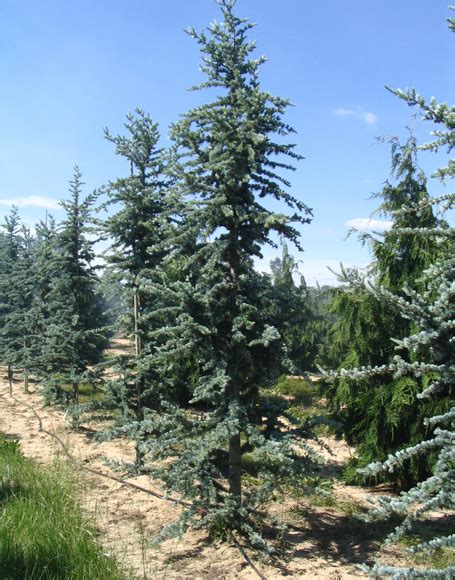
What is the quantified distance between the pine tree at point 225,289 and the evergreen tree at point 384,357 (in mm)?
2530

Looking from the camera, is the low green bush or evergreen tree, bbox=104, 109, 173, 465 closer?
evergreen tree, bbox=104, 109, 173, 465

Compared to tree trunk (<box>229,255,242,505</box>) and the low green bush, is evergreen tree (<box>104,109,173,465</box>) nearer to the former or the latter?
tree trunk (<box>229,255,242,505</box>)

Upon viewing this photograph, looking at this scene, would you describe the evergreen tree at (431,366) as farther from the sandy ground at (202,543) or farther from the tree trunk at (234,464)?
the tree trunk at (234,464)

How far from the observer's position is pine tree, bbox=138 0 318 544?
616 cm

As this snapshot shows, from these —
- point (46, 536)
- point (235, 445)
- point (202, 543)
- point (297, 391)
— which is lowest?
point (202, 543)

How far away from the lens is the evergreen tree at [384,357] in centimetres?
802

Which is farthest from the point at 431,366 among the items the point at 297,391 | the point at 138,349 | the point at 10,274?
the point at 10,274

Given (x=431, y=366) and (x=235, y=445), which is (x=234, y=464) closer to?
(x=235, y=445)

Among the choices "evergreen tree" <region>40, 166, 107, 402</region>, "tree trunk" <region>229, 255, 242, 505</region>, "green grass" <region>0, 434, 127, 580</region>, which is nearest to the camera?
"green grass" <region>0, 434, 127, 580</region>

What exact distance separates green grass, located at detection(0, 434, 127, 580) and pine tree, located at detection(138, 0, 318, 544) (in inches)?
50.5

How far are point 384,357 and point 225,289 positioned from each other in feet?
13.5

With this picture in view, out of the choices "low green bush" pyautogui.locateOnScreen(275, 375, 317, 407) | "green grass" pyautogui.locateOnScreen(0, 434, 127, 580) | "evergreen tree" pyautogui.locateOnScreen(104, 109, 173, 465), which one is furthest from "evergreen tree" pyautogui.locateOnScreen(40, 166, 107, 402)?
"low green bush" pyautogui.locateOnScreen(275, 375, 317, 407)

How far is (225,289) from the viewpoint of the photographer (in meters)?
6.65

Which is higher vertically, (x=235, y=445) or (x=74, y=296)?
(x=74, y=296)
